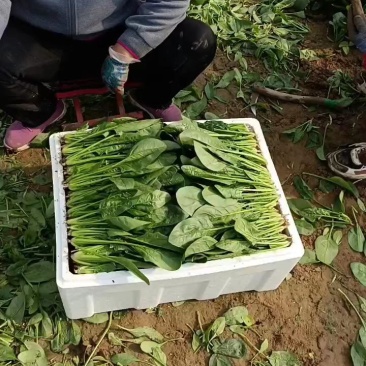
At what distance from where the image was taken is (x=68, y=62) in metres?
2.14

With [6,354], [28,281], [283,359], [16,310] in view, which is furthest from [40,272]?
[283,359]

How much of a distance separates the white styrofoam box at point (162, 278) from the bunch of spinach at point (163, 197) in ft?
0.09

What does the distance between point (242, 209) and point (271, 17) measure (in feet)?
5.12

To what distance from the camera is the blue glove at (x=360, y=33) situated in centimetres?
230

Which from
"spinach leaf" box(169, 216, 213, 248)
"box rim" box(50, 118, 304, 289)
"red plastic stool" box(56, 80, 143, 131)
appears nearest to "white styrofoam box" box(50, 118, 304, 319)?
"box rim" box(50, 118, 304, 289)

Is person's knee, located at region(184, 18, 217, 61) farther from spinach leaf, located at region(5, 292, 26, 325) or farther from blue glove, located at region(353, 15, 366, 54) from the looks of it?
spinach leaf, located at region(5, 292, 26, 325)

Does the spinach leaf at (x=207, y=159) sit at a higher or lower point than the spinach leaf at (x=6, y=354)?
higher

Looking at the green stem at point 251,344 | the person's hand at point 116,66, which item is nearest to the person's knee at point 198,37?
the person's hand at point 116,66

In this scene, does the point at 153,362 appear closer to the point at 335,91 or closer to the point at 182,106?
the point at 182,106

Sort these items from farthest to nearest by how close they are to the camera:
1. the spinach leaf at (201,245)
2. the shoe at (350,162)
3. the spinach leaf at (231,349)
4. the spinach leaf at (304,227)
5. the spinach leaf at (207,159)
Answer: the shoe at (350,162), the spinach leaf at (304,227), the spinach leaf at (231,349), the spinach leaf at (207,159), the spinach leaf at (201,245)

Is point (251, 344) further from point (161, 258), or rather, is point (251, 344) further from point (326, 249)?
point (161, 258)

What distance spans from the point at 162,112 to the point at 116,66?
18.9 inches

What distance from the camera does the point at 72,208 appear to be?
1.74 m

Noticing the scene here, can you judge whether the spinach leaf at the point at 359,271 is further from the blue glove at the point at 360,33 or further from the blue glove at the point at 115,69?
the blue glove at the point at 115,69
